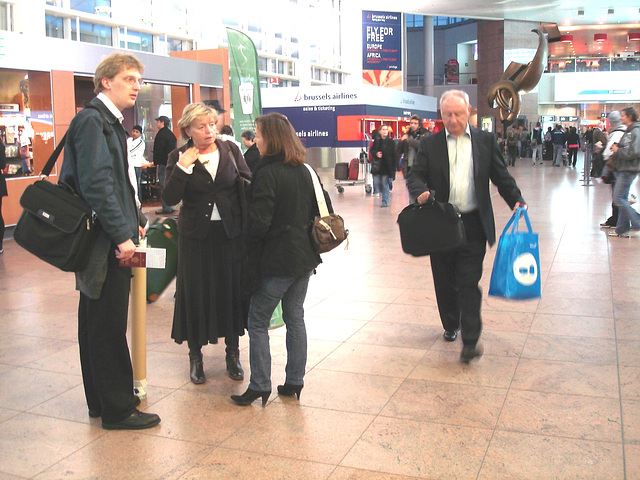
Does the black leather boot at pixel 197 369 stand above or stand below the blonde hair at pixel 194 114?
below

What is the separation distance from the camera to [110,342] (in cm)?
343

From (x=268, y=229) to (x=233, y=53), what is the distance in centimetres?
545

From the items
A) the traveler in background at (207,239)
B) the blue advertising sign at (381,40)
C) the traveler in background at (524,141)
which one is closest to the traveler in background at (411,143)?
the traveler in background at (207,239)

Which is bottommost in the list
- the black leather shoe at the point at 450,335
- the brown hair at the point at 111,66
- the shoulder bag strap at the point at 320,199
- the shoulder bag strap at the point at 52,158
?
the black leather shoe at the point at 450,335

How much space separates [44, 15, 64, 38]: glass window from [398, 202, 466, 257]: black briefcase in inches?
560

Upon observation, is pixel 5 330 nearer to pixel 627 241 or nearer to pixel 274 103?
pixel 627 241

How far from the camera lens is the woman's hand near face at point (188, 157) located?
12.7ft

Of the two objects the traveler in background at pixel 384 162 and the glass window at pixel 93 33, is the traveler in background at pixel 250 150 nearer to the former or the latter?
the traveler in background at pixel 384 162

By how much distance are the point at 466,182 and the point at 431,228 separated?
0.40m

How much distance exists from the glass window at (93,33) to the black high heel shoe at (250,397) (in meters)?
15.1

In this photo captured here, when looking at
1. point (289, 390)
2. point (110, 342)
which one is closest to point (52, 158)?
point (110, 342)

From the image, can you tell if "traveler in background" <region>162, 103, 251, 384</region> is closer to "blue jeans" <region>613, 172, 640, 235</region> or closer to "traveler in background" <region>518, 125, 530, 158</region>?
"blue jeans" <region>613, 172, 640, 235</region>

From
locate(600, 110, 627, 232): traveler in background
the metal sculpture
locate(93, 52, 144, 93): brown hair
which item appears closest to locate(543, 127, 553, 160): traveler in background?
the metal sculpture

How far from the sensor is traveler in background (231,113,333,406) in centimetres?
360
